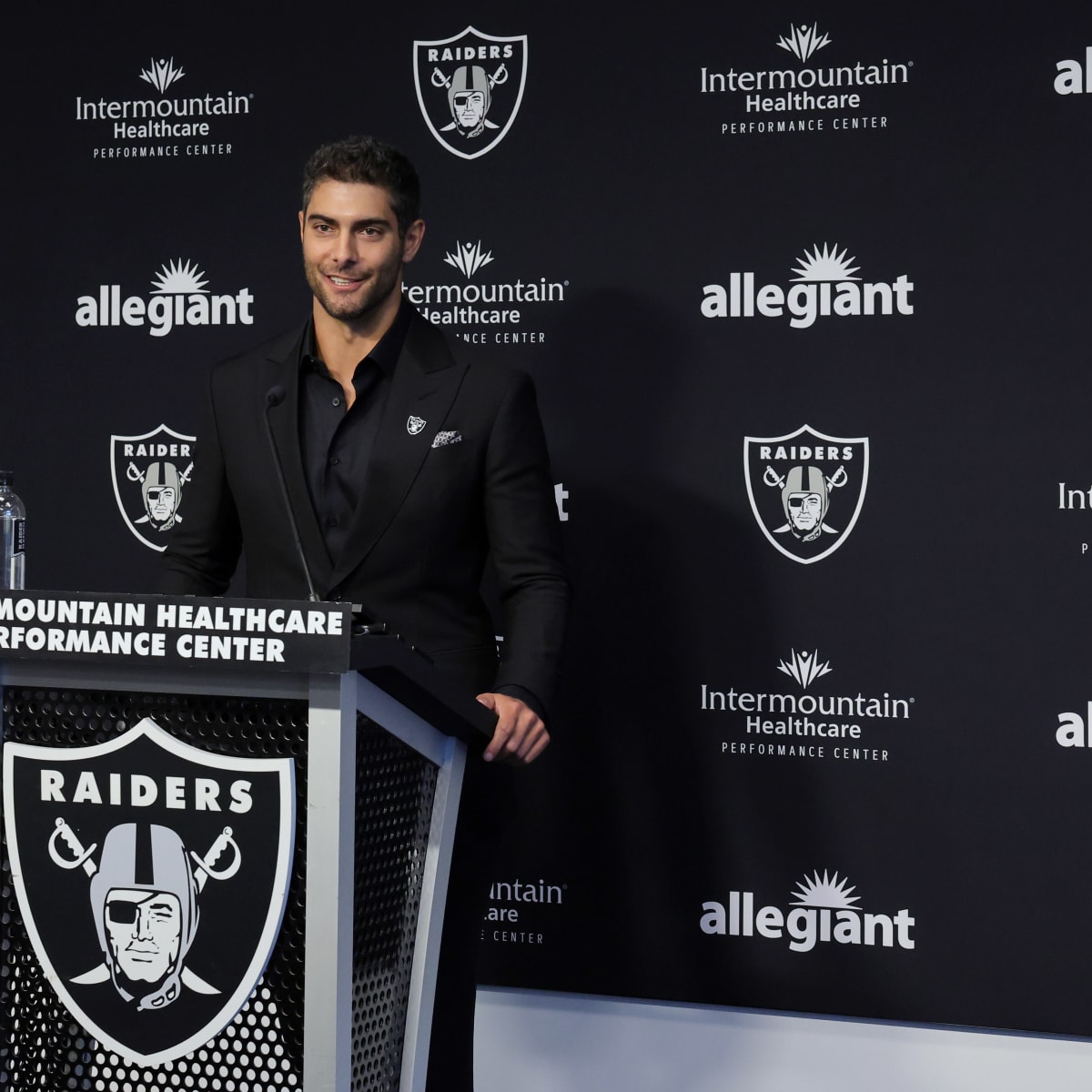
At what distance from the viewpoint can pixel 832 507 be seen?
2.87m

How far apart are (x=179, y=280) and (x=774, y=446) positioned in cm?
146

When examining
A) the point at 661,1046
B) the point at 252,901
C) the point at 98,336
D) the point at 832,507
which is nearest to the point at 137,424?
the point at 98,336

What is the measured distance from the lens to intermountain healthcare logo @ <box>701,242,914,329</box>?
111 inches

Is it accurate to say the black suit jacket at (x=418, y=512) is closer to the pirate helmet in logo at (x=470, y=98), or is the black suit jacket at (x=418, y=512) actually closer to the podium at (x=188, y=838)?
the podium at (x=188, y=838)

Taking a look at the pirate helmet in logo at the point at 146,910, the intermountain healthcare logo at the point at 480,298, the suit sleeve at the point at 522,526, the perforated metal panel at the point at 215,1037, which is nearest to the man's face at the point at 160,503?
the intermountain healthcare logo at the point at 480,298

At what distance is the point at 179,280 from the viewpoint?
127 inches

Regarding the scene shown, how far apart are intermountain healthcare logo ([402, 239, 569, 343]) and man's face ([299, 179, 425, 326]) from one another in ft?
3.19

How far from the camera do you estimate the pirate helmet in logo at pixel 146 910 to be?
1.41m

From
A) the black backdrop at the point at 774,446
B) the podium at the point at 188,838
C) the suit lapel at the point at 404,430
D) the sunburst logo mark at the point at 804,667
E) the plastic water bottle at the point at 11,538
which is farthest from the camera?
the sunburst logo mark at the point at 804,667

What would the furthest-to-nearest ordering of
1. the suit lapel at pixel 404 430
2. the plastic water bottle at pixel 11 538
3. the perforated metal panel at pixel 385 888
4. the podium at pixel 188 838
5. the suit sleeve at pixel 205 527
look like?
the plastic water bottle at pixel 11 538
the suit sleeve at pixel 205 527
the suit lapel at pixel 404 430
the perforated metal panel at pixel 385 888
the podium at pixel 188 838

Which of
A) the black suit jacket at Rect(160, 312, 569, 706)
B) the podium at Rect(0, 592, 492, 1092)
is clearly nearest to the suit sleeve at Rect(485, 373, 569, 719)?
the black suit jacket at Rect(160, 312, 569, 706)

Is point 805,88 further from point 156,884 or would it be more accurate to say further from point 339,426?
point 156,884

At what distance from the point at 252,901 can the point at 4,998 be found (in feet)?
1.05

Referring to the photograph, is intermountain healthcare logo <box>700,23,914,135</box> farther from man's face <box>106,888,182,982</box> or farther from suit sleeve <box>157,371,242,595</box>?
man's face <box>106,888,182,982</box>
